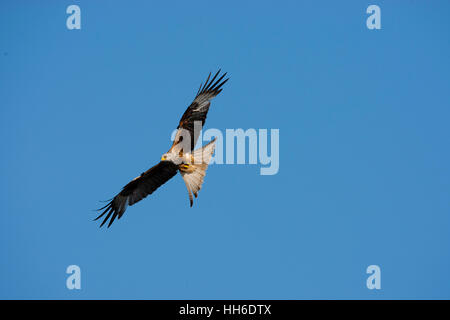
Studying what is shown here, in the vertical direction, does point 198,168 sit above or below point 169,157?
below

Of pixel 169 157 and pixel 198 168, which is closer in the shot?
pixel 169 157

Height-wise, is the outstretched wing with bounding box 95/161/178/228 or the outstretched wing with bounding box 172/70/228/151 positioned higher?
the outstretched wing with bounding box 172/70/228/151

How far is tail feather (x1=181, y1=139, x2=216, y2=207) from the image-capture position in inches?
397

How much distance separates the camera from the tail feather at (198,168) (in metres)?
10.1

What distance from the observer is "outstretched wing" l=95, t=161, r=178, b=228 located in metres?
10.6

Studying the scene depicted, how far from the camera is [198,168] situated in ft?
33.3

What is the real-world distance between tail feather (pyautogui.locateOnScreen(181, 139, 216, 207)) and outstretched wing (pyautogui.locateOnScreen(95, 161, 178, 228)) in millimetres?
429

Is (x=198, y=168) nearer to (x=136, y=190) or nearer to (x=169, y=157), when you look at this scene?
(x=169, y=157)

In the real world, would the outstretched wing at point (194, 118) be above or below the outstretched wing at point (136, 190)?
above

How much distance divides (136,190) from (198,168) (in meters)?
1.46

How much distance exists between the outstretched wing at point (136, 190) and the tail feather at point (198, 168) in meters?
0.43

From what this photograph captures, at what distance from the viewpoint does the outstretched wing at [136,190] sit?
10.6 metres
